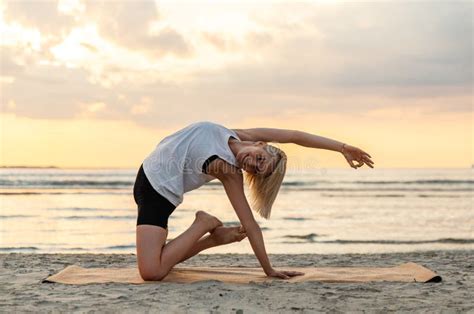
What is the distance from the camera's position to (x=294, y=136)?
15.1ft

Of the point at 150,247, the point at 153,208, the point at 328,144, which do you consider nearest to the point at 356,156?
the point at 328,144

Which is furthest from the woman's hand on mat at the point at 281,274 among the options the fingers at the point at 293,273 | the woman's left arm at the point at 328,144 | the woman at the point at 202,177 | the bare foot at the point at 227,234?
the woman's left arm at the point at 328,144

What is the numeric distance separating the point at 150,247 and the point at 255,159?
100 cm

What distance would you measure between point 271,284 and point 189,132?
4.06 feet

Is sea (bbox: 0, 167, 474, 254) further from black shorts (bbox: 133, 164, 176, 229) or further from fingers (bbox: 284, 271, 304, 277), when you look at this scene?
black shorts (bbox: 133, 164, 176, 229)

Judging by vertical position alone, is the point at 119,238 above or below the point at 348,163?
below

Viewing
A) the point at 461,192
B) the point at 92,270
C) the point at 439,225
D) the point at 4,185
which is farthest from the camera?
the point at 4,185

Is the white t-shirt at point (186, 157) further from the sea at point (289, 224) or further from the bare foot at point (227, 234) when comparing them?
the sea at point (289, 224)

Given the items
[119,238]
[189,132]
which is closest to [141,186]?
[189,132]

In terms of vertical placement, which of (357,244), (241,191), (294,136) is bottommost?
(357,244)

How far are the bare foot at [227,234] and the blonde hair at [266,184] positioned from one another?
22 centimetres

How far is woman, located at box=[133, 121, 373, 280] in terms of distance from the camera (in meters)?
4.48

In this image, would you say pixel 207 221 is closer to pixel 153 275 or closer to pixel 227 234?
pixel 227 234

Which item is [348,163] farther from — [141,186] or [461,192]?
[461,192]
